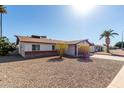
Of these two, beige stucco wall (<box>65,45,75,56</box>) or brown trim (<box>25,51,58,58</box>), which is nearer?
brown trim (<box>25,51,58,58</box>)

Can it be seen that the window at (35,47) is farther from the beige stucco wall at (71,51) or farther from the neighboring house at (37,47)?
the beige stucco wall at (71,51)

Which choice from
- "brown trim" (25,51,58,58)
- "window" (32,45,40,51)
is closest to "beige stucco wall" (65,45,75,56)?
"brown trim" (25,51,58,58)

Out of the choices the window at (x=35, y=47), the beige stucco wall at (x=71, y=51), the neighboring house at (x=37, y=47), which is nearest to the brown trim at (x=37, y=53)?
the neighboring house at (x=37, y=47)

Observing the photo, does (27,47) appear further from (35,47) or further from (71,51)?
(71,51)

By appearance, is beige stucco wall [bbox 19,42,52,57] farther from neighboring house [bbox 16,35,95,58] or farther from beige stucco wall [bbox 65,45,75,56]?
beige stucco wall [bbox 65,45,75,56]

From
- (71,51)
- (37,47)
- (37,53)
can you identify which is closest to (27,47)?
(37,47)

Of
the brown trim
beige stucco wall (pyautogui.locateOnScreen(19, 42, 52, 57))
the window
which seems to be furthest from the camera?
the window

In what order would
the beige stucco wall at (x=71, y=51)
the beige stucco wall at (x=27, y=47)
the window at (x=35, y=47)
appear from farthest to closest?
1. the beige stucco wall at (x=71, y=51)
2. the window at (x=35, y=47)
3. the beige stucco wall at (x=27, y=47)

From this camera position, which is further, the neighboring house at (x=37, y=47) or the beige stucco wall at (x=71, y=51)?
the beige stucco wall at (x=71, y=51)

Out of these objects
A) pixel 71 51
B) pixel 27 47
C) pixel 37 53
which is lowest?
pixel 37 53

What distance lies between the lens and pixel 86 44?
23.0 meters
